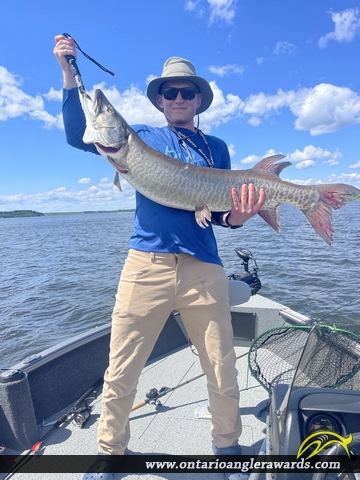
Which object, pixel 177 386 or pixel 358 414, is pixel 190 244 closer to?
pixel 358 414

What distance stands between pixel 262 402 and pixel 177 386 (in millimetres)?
1027

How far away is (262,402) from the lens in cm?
394

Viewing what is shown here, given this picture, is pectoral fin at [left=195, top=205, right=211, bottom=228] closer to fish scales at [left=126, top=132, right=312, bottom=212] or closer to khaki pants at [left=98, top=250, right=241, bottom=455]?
fish scales at [left=126, top=132, right=312, bottom=212]

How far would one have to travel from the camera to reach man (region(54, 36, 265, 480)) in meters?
2.67

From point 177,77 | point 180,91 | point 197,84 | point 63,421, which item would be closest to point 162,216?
point 180,91

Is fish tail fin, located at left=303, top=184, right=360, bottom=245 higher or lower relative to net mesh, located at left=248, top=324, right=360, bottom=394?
higher

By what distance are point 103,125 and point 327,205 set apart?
221cm

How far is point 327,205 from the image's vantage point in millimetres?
3166

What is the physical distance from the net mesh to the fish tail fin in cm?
91

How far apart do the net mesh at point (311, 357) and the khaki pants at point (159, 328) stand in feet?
2.54

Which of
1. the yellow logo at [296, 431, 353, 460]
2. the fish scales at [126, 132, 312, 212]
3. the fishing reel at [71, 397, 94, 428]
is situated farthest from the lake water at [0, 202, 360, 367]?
the yellow logo at [296, 431, 353, 460]

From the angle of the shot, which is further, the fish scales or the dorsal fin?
the dorsal fin

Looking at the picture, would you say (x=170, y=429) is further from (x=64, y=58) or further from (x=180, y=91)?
(x=64, y=58)

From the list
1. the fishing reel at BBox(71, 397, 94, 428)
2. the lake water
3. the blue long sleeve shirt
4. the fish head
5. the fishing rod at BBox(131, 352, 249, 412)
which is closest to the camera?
the blue long sleeve shirt
